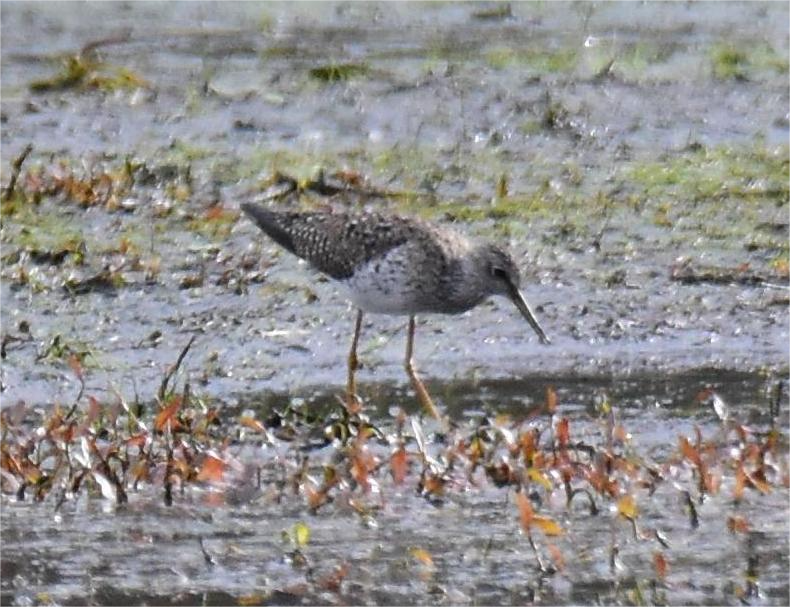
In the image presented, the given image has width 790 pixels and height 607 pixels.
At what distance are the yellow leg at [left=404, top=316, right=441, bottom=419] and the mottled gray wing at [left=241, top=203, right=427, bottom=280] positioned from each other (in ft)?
1.08

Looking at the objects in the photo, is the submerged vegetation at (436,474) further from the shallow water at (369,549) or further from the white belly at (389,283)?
the white belly at (389,283)

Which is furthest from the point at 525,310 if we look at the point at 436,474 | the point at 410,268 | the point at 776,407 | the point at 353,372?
the point at 436,474

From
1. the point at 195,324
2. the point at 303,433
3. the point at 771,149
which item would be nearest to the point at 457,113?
the point at 771,149

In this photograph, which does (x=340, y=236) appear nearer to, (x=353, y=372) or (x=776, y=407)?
(x=353, y=372)

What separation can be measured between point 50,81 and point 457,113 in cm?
241

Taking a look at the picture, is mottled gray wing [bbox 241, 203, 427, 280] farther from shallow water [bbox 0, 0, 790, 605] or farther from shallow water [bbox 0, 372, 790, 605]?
shallow water [bbox 0, 372, 790, 605]

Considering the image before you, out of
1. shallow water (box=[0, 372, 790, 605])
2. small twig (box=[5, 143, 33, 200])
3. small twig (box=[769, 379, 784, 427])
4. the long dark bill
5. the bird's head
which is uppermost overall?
small twig (box=[5, 143, 33, 200])

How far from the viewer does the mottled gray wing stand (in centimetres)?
870

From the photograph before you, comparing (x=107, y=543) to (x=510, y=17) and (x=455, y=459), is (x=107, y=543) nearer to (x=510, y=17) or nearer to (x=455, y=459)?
(x=455, y=459)

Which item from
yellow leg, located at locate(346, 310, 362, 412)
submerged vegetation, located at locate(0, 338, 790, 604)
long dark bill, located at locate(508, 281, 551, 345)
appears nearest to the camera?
submerged vegetation, located at locate(0, 338, 790, 604)

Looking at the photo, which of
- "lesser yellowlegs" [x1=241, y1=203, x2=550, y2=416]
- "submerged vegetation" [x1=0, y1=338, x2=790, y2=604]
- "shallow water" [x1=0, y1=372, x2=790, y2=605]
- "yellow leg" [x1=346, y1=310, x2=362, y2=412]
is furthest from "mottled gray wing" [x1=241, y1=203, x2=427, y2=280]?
"shallow water" [x1=0, y1=372, x2=790, y2=605]

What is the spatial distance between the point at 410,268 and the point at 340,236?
357mm

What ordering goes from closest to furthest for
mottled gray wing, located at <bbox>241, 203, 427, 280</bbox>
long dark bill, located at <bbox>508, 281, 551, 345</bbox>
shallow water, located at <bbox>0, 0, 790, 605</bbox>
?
shallow water, located at <bbox>0, 0, 790, 605</bbox>
long dark bill, located at <bbox>508, 281, 551, 345</bbox>
mottled gray wing, located at <bbox>241, 203, 427, 280</bbox>

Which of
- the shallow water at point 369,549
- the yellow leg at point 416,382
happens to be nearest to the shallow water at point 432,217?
the shallow water at point 369,549
